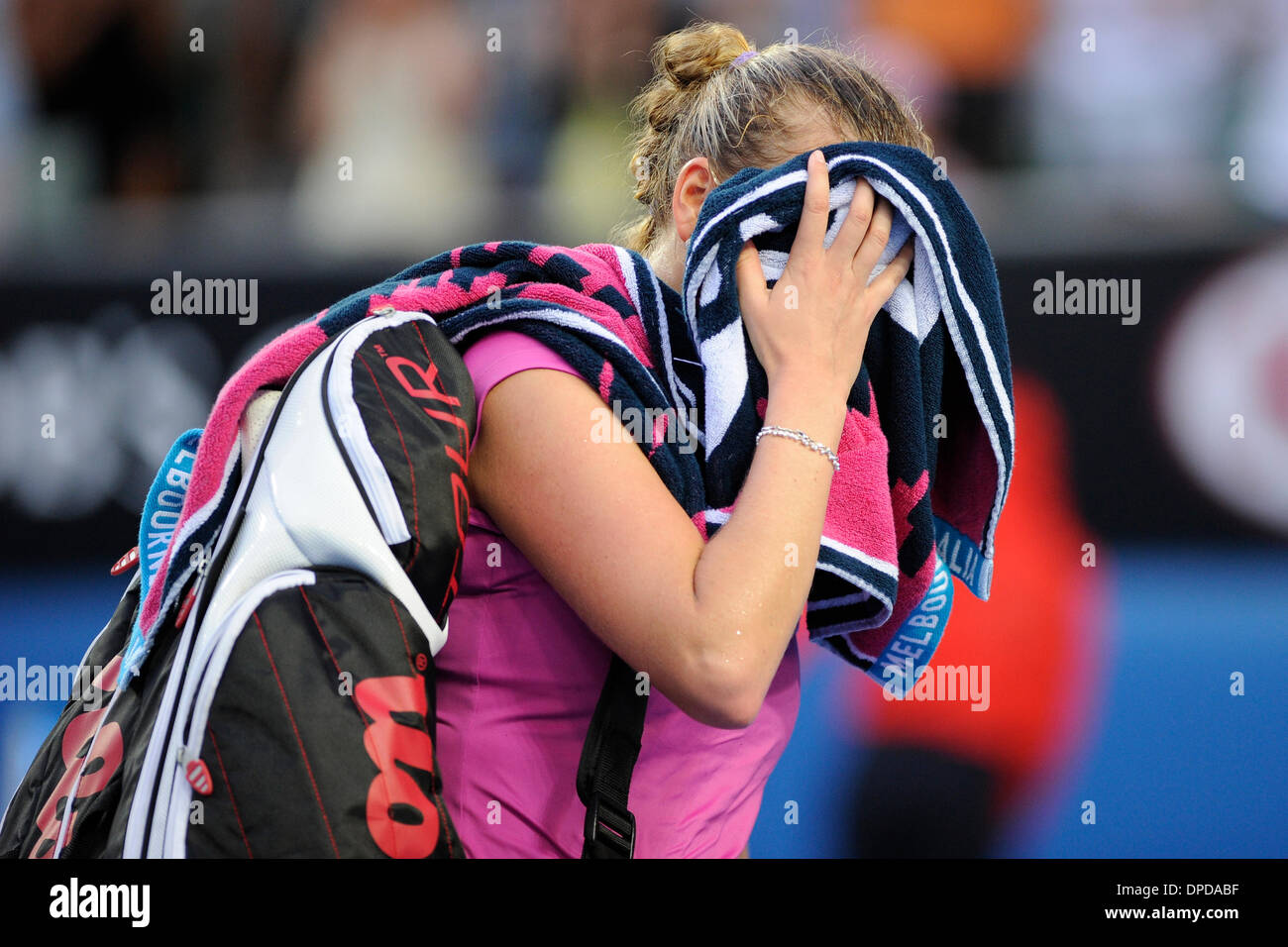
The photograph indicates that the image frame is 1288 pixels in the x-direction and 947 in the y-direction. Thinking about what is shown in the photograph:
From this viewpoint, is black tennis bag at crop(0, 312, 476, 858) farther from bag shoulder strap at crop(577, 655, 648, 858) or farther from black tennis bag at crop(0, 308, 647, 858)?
bag shoulder strap at crop(577, 655, 648, 858)

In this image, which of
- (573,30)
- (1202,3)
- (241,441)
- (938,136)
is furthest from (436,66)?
(241,441)

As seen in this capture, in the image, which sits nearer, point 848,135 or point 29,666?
point 848,135

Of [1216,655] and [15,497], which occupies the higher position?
[15,497]

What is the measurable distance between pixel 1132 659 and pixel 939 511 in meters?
0.84

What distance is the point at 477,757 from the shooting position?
2.72 ft

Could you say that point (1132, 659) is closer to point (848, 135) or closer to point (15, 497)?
point (848, 135)

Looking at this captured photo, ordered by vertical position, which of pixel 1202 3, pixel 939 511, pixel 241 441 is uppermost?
pixel 1202 3

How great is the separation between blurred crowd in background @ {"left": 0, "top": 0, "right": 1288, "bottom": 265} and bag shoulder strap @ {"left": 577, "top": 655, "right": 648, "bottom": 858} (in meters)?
1.25

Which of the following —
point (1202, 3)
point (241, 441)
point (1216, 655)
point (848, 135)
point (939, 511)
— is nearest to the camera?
point (241, 441)

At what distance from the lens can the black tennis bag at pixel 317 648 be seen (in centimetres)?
65

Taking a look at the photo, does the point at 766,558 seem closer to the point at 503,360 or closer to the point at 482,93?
the point at 503,360

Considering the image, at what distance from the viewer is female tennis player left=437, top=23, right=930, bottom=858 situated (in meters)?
0.75

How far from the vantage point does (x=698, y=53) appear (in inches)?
45.0

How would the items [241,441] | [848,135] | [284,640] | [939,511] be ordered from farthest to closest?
[939,511] < [848,135] < [241,441] < [284,640]
